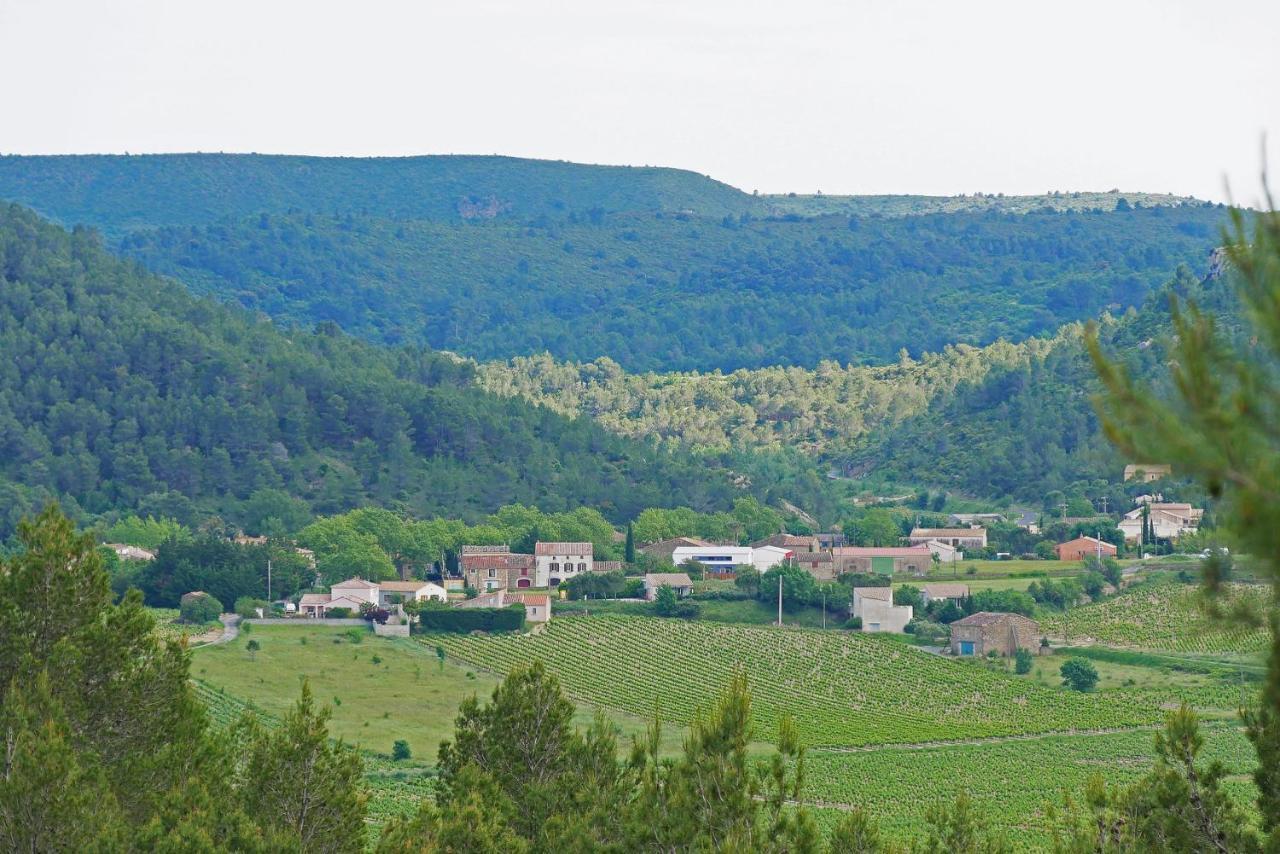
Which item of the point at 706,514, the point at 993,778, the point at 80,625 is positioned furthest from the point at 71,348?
the point at 80,625

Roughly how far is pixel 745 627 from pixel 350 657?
16506mm

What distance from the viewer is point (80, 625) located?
2233cm

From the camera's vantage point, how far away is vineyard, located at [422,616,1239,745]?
63.8 metres

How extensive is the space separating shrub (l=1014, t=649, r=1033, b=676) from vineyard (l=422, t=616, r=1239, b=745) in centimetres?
90

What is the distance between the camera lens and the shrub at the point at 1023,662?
235 feet

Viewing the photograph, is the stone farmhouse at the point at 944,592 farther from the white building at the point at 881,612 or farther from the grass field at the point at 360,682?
the grass field at the point at 360,682

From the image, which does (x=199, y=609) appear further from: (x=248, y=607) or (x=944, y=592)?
(x=944, y=592)

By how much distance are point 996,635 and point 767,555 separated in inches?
1007

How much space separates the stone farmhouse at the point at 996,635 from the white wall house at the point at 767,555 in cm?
2224

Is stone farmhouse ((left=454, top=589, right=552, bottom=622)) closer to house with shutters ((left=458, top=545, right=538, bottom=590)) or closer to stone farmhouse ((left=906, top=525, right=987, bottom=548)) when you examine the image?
house with shutters ((left=458, top=545, right=538, bottom=590))

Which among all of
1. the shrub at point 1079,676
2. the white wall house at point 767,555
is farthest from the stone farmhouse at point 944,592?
the white wall house at point 767,555

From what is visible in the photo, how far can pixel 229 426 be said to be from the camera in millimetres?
127062

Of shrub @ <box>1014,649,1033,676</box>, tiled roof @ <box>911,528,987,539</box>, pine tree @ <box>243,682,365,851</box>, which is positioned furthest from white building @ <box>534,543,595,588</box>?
pine tree @ <box>243,682,365,851</box>

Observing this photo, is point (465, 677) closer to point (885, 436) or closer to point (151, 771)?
point (151, 771)
